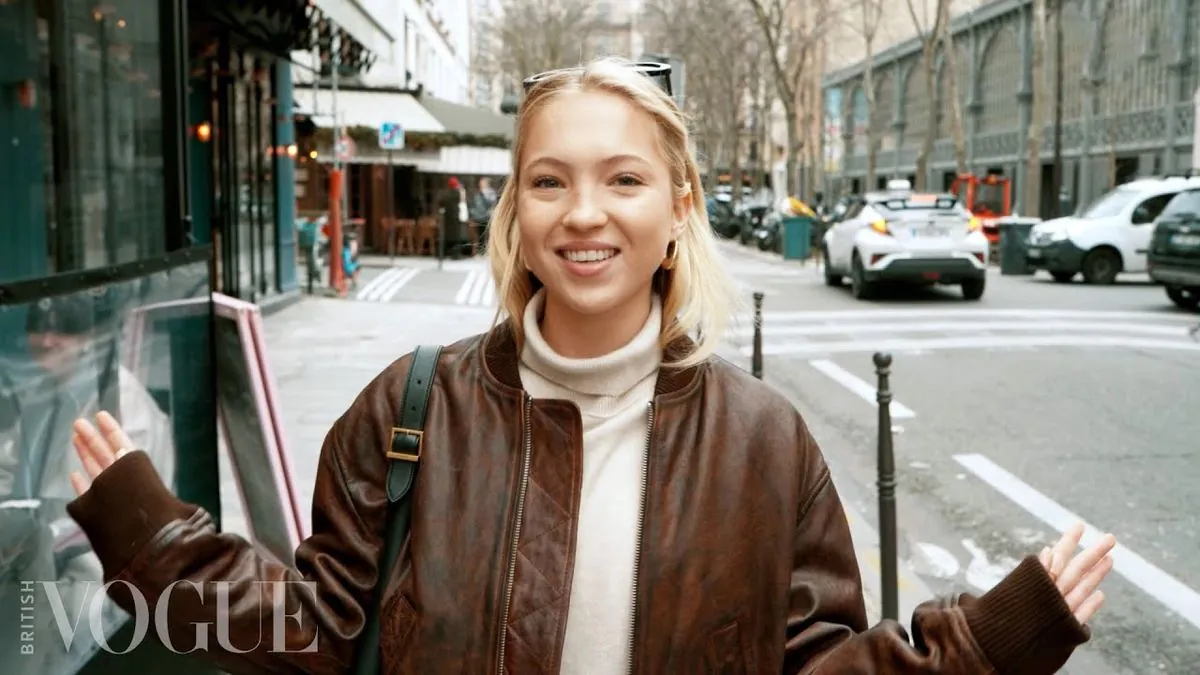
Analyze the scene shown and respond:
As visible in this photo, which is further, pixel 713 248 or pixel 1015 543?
pixel 1015 543

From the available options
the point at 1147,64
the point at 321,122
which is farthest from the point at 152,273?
the point at 1147,64

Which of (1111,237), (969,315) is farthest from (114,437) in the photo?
(1111,237)

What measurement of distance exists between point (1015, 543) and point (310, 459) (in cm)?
394

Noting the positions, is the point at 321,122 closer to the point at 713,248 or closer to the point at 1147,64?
the point at 713,248

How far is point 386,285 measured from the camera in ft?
66.2

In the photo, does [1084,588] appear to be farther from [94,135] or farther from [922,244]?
[922,244]

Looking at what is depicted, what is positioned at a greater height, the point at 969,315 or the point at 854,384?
the point at 969,315

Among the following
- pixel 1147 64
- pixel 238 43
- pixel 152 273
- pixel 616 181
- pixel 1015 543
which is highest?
pixel 1147 64

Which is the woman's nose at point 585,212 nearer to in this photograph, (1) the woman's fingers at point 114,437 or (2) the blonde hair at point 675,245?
(2) the blonde hair at point 675,245

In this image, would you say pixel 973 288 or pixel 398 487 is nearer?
pixel 398 487

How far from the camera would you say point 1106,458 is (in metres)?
7.82

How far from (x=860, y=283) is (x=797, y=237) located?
35.9 ft

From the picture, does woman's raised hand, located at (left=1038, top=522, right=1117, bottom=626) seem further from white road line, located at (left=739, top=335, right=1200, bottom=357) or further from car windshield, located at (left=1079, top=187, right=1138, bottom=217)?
car windshield, located at (left=1079, top=187, right=1138, bottom=217)

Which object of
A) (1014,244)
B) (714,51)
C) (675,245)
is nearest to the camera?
(675,245)
